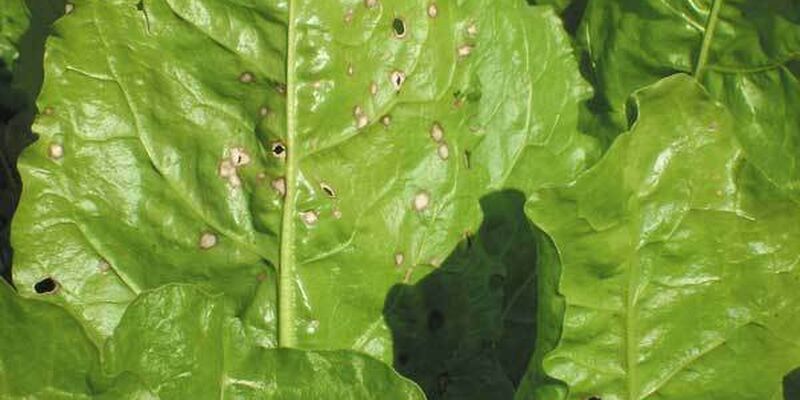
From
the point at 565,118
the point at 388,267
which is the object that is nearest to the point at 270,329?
the point at 388,267

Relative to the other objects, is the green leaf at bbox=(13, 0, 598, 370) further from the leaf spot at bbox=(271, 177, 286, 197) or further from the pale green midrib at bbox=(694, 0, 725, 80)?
the pale green midrib at bbox=(694, 0, 725, 80)

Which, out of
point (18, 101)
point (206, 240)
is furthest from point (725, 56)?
point (18, 101)

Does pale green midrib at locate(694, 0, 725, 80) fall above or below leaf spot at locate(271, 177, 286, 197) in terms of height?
above

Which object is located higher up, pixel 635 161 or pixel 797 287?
pixel 635 161

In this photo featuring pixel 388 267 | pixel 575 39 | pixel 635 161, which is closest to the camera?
pixel 635 161

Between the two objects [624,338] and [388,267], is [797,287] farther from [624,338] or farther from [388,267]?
[388,267]

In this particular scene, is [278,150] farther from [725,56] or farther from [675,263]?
A: [725,56]

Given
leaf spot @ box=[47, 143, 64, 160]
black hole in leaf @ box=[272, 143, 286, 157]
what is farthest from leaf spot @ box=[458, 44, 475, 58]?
leaf spot @ box=[47, 143, 64, 160]
